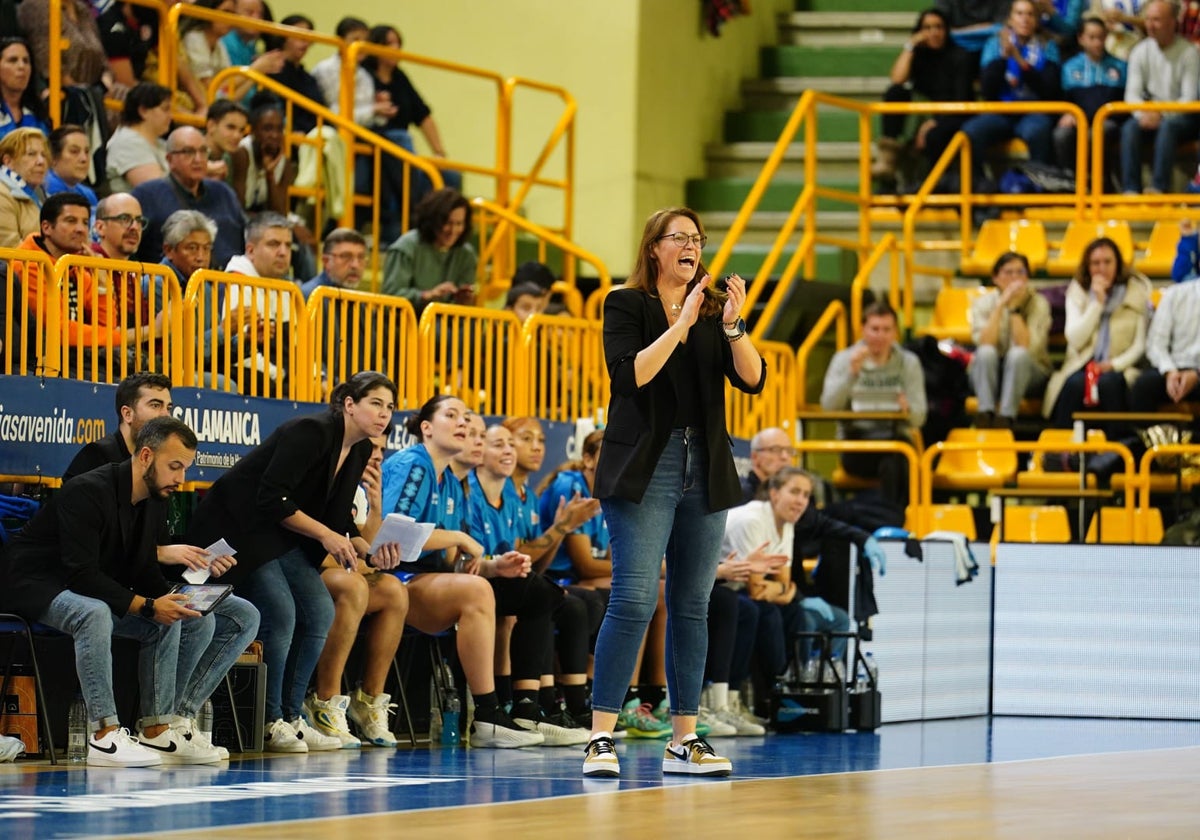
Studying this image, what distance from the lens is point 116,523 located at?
8086mm

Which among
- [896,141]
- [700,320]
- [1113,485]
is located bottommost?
[1113,485]

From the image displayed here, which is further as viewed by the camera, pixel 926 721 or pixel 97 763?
pixel 926 721

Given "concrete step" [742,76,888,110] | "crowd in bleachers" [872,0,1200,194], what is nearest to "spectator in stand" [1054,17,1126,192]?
"crowd in bleachers" [872,0,1200,194]

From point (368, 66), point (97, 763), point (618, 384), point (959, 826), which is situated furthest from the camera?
point (368, 66)

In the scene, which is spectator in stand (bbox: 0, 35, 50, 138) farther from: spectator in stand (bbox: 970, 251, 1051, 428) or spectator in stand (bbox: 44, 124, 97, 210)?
spectator in stand (bbox: 970, 251, 1051, 428)

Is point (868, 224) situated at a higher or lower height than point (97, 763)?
higher

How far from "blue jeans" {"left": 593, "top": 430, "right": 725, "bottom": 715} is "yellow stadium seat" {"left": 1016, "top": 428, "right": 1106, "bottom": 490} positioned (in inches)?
281

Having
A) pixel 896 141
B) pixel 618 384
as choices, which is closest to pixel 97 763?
pixel 618 384

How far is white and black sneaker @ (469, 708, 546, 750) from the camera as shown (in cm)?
930

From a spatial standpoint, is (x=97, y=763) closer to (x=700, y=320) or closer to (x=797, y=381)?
(x=700, y=320)

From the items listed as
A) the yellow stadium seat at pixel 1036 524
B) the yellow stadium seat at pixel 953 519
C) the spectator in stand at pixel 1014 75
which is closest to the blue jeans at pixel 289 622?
the yellow stadium seat at pixel 953 519

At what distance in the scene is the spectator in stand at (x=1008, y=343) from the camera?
1530 centimetres

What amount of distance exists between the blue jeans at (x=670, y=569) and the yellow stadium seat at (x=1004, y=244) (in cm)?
966

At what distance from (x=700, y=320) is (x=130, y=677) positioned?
2804 mm
